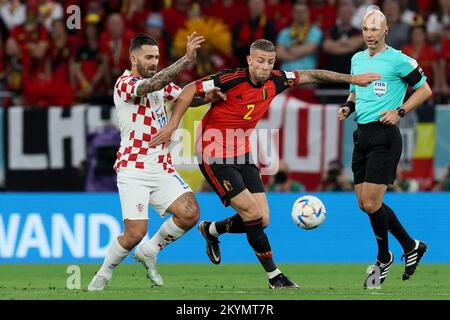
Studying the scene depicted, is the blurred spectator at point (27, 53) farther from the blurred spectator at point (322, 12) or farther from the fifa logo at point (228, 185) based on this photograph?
the fifa logo at point (228, 185)

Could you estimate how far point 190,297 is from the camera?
11227 millimetres

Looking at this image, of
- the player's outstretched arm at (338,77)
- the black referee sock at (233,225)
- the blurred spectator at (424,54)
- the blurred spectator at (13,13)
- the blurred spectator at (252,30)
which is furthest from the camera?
the blurred spectator at (13,13)

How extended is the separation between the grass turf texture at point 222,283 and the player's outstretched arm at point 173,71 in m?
2.02

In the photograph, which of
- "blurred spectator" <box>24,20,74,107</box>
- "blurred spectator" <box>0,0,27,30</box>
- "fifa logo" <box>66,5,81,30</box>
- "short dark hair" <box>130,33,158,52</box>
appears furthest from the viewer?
"blurred spectator" <box>0,0,27,30</box>

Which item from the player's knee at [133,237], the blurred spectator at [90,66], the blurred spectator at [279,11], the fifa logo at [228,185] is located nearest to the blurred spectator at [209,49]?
the blurred spectator at [279,11]

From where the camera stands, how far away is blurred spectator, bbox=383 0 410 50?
64.8 ft

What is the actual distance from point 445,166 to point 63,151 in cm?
596

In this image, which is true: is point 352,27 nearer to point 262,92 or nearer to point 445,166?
point 445,166

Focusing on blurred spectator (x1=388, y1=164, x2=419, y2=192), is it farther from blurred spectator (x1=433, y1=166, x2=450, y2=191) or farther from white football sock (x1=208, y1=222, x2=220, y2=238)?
white football sock (x1=208, y1=222, x2=220, y2=238)

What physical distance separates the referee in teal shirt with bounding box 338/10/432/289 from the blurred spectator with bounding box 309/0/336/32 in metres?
7.96

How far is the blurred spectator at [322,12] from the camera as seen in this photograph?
2034cm

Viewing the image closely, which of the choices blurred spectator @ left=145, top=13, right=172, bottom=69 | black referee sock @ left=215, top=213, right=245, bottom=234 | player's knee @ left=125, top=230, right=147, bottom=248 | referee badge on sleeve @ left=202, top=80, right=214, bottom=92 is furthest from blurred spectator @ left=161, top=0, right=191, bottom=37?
player's knee @ left=125, top=230, right=147, bottom=248

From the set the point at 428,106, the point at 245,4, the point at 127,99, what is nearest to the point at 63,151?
the point at 245,4

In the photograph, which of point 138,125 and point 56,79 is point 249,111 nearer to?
point 138,125
